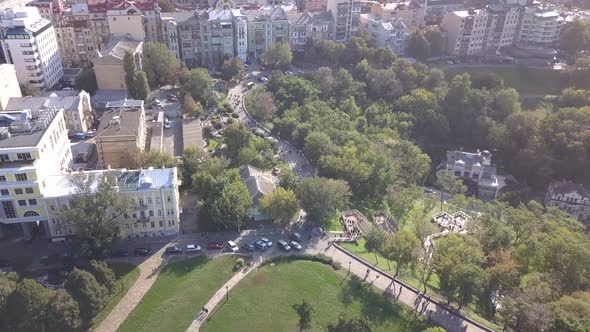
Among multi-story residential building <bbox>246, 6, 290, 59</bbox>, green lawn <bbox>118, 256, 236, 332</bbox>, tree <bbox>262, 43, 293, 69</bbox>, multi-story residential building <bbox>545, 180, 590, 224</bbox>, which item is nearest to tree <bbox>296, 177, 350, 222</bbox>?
green lawn <bbox>118, 256, 236, 332</bbox>

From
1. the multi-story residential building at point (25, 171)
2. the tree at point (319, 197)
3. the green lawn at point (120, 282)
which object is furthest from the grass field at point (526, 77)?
the multi-story residential building at point (25, 171)

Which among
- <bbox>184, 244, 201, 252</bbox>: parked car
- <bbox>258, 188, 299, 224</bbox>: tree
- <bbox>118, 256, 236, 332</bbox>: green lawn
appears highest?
<bbox>258, 188, 299, 224</bbox>: tree

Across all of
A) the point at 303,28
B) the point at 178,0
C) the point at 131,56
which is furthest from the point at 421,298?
the point at 178,0

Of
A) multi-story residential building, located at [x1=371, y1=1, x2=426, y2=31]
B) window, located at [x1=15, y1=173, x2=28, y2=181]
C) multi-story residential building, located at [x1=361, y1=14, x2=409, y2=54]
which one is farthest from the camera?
→ multi-story residential building, located at [x1=371, y1=1, x2=426, y2=31]

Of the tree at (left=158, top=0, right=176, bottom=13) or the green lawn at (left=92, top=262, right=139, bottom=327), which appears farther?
the tree at (left=158, top=0, right=176, bottom=13)

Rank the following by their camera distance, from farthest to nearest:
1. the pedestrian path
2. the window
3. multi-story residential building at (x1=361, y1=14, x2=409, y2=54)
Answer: multi-story residential building at (x1=361, y1=14, x2=409, y2=54)
the window
the pedestrian path

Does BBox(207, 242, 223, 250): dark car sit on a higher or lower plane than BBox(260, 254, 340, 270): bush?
higher

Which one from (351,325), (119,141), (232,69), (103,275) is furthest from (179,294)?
(232,69)

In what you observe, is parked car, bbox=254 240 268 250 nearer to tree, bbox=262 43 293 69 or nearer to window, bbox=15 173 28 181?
window, bbox=15 173 28 181
